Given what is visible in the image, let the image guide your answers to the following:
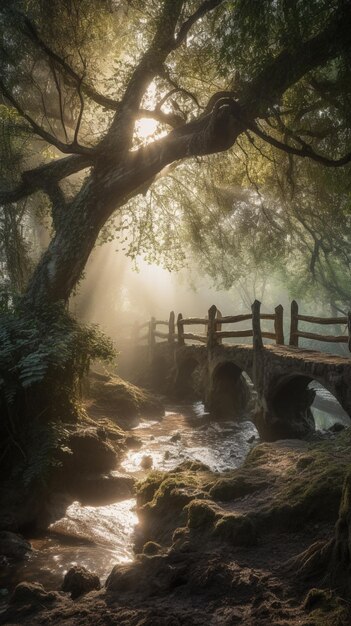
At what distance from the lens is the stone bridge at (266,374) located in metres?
7.83

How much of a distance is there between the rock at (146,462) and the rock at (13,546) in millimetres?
3277

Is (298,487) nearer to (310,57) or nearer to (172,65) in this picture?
(310,57)

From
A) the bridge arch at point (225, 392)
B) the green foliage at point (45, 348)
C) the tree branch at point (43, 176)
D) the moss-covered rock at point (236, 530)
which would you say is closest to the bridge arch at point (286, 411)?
the bridge arch at point (225, 392)

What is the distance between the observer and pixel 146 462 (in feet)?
26.5

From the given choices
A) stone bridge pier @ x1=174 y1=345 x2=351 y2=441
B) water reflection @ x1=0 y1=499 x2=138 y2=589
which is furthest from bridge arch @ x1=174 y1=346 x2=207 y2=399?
water reflection @ x1=0 y1=499 x2=138 y2=589

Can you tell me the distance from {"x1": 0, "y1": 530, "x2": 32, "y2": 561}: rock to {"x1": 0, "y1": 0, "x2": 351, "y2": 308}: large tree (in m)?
4.40

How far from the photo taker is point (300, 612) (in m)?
2.73

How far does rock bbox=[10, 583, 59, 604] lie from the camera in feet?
11.7

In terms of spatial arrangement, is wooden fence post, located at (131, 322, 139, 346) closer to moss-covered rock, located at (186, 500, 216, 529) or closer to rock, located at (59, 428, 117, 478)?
rock, located at (59, 428, 117, 478)

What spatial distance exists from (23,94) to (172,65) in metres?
4.36

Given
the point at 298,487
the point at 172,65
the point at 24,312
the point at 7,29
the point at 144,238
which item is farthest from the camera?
the point at 144,238

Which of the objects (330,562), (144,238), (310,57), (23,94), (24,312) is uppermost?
(23,94)

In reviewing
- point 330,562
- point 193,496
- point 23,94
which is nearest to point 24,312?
point 193,496

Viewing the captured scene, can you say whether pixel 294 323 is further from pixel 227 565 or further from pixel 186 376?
pixel 227 565
